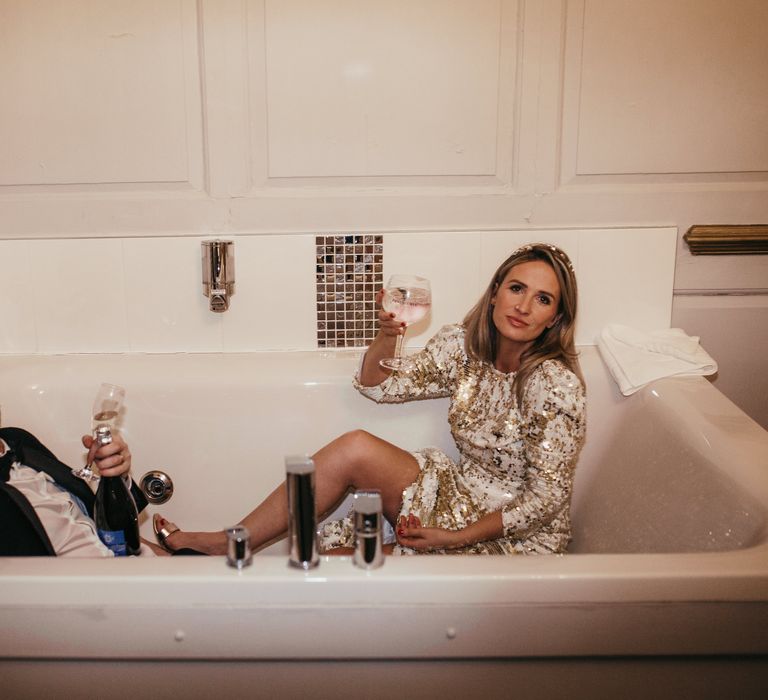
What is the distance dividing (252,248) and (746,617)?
4.30 ft

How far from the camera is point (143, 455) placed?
164 centimetres

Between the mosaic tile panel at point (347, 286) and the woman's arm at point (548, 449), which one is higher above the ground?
the mosaic tile panel at point (347, 286)

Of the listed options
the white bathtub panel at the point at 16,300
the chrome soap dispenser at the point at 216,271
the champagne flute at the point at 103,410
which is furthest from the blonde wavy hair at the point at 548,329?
the white bathtub panel at the point at 16,300

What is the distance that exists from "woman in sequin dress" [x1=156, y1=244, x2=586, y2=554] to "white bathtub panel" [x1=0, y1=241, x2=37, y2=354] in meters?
0.66

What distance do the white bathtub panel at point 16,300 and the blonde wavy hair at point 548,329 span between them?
3.66 ft

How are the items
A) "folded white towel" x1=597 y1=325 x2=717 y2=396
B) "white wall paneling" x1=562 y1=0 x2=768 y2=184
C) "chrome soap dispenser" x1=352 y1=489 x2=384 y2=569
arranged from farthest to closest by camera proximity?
1. "white wall paneling" x1=562 y1=0 x2=768 y2=184
2. "folded white towel" x1=597 y1=325 x2=717 y2=396
3. "chrome soap dispenser" x1=352 y1=489 x2=384 y2=569

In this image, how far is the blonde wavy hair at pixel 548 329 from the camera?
1418 mm

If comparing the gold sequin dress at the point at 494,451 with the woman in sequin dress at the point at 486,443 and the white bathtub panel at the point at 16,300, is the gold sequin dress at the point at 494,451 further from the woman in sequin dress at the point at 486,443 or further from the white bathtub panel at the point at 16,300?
Answer: the white bathtub panel at the point at 16,300

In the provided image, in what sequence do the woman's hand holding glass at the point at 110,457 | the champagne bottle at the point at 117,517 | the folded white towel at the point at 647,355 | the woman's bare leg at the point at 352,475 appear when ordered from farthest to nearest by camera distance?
the folded white towel at the point at 647,355 < the woman's bare leg at the point at 352,475 < the champagne bottle at the point at 117,517 < the woman's hand holding glass at the point at 110,457

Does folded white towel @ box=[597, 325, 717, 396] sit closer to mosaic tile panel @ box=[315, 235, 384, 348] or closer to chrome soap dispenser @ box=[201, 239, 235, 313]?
mosaic tile panel @ box=[315, 235, 384, 348]

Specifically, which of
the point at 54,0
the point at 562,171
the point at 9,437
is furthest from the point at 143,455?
the point at 562,171

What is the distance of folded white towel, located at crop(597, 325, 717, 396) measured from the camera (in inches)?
62.2

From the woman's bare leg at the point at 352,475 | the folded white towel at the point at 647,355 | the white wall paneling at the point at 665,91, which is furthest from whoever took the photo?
the white wall paneling at the point at 665,91

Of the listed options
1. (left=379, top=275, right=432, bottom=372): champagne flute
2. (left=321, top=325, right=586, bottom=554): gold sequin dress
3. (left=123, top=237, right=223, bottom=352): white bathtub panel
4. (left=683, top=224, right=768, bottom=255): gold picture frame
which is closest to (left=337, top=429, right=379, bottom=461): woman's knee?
(left=321, top=325, right=586, bottom=554): gold sequin dress
